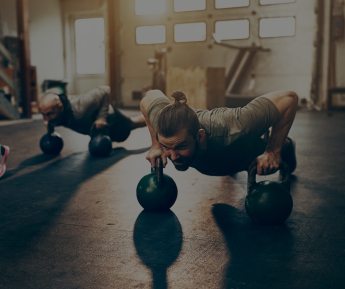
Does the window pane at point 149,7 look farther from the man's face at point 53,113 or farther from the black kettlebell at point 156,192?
the black kettlebell at point 156,192

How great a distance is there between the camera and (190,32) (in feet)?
26.9

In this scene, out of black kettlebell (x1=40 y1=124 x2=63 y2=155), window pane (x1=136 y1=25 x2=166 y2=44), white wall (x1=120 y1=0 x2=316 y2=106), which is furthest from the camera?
window pane (x1=136 y1=25 x2=166 y2=44)

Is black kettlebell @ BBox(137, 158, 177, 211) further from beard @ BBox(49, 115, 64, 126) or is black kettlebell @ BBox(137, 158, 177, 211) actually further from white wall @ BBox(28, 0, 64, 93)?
white wall @ BBox(28, 0, 64, 93)

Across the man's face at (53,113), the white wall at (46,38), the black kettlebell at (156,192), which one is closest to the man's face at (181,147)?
the black kettlebell at (156,192)

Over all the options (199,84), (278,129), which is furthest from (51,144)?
(199,84)

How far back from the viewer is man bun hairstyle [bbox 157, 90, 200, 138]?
150 cm

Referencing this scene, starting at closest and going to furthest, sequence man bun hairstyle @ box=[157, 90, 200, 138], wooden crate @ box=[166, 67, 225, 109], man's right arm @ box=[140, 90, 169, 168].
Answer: man bun hairstyle @ box=[157, 90, 200, 138], man's right arm @ box=[140, 90, 169, 168], wooden crate @ box=[166, 67, 225, 109]

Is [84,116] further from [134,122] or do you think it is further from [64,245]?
[64,245]

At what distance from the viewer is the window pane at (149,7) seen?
826cm

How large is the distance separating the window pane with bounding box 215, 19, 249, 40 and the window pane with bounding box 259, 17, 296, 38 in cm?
29

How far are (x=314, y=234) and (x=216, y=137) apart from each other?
514mm

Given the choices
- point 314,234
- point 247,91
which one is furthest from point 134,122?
point 247,91

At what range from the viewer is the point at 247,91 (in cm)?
791

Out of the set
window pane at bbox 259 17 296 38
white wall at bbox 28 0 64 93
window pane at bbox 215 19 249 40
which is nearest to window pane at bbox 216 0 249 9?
window pane at bbox 215 19 249 40
